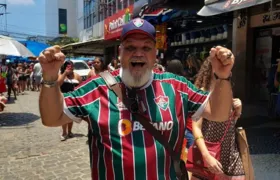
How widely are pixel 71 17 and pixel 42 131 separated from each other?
97.7 m

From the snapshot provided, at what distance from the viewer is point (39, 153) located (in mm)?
5953

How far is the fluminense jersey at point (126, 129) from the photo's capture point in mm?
1802

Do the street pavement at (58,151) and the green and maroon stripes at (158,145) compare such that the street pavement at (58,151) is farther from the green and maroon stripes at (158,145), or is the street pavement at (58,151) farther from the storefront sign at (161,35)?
the storefront sign at (161,35)

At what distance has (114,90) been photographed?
6.20ft

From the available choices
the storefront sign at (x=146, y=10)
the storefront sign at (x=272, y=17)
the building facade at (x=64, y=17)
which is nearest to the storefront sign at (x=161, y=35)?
the storefront sign at (x=146, y=10)

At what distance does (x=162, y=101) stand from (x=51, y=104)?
0.65 m

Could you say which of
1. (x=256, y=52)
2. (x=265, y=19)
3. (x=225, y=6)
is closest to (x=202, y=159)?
(x=225, y=6)

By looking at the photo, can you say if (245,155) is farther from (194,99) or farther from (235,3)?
(235,3)

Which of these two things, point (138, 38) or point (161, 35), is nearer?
point (138, 38)

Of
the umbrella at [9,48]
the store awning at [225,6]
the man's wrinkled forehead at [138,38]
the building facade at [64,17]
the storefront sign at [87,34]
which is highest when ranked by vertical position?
the building facade at [64,17]

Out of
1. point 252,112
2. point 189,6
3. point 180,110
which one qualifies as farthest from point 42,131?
point 180,110

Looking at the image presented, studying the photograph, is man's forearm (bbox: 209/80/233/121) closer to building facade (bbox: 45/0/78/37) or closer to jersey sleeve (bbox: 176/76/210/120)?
jersey sleeve (bbox: 176/76/210/120)

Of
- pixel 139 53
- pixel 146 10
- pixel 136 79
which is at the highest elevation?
pixel 146 10

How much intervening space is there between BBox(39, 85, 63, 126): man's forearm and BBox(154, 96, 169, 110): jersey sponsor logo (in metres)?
0.57
